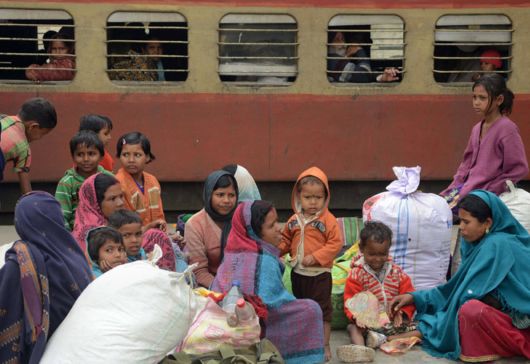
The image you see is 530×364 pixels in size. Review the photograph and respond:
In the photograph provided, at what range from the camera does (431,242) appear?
19.6 ft

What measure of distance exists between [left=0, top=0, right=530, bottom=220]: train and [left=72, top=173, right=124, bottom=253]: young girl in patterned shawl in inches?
119

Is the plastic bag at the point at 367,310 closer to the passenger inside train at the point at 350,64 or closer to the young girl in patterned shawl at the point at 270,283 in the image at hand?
the young girl in patterned shawl at the point at 270,283

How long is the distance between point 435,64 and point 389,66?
441mm

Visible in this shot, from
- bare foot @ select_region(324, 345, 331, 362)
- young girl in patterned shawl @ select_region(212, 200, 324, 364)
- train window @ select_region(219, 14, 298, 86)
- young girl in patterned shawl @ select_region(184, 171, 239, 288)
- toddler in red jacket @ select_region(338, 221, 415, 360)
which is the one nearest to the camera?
young girl in patterned shawl @ select_region(212, 200, 324, 364)

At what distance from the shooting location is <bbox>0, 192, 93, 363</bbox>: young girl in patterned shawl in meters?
3.80

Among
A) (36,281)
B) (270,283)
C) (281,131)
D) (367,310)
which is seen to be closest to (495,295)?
(367,310)

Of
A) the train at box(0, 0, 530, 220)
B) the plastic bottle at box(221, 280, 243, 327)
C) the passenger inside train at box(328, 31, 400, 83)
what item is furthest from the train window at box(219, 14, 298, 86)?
the plastic bottle at box(221, 280, 243, 327)

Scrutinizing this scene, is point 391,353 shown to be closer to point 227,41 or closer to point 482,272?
point 482,272

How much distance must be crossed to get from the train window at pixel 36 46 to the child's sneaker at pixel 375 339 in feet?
13.7

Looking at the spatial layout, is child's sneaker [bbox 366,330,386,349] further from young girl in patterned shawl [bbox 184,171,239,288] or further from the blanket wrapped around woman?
young girl in patterned shawl [bbox 184,171,239,288]

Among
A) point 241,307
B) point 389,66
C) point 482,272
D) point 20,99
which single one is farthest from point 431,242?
point 20,99

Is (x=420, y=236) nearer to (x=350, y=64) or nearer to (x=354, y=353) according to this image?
(x=354, y=353)

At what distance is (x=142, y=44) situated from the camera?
27.3 feet

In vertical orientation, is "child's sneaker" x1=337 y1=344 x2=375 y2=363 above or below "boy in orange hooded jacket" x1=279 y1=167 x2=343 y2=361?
below
